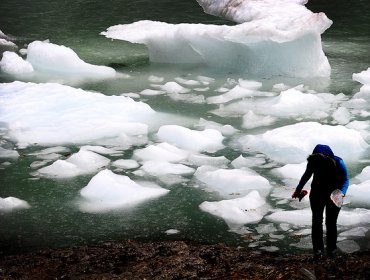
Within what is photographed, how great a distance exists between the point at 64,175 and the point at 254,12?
10455mm

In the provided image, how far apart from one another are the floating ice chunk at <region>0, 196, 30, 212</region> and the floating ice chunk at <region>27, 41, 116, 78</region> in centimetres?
612

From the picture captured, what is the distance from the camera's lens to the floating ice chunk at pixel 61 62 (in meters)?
13.6

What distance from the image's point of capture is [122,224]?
719cm

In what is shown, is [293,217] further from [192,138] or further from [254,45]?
[254,45]

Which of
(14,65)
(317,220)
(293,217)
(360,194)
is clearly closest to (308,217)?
(293,217)

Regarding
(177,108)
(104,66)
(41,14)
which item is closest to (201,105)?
(177,108)

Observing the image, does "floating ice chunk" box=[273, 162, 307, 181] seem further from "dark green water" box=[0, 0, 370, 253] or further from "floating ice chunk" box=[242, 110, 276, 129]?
"floating ice chunk" box=[242, 110, 276, 129]

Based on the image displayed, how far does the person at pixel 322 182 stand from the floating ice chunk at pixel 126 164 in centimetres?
353

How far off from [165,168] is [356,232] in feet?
9.40

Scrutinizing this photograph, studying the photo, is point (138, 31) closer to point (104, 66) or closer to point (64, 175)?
point (104, 66)

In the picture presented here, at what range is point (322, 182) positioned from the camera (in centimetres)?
572

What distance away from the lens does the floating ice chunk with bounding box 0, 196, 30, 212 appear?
298 inches

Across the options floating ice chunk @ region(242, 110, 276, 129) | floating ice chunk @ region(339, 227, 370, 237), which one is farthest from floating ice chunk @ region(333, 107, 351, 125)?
floating ice chunk @ region(339, 227, 370, 237)

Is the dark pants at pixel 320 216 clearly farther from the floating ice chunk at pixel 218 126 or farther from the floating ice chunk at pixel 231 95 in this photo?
the floating ice chunk at pixel 231 95
